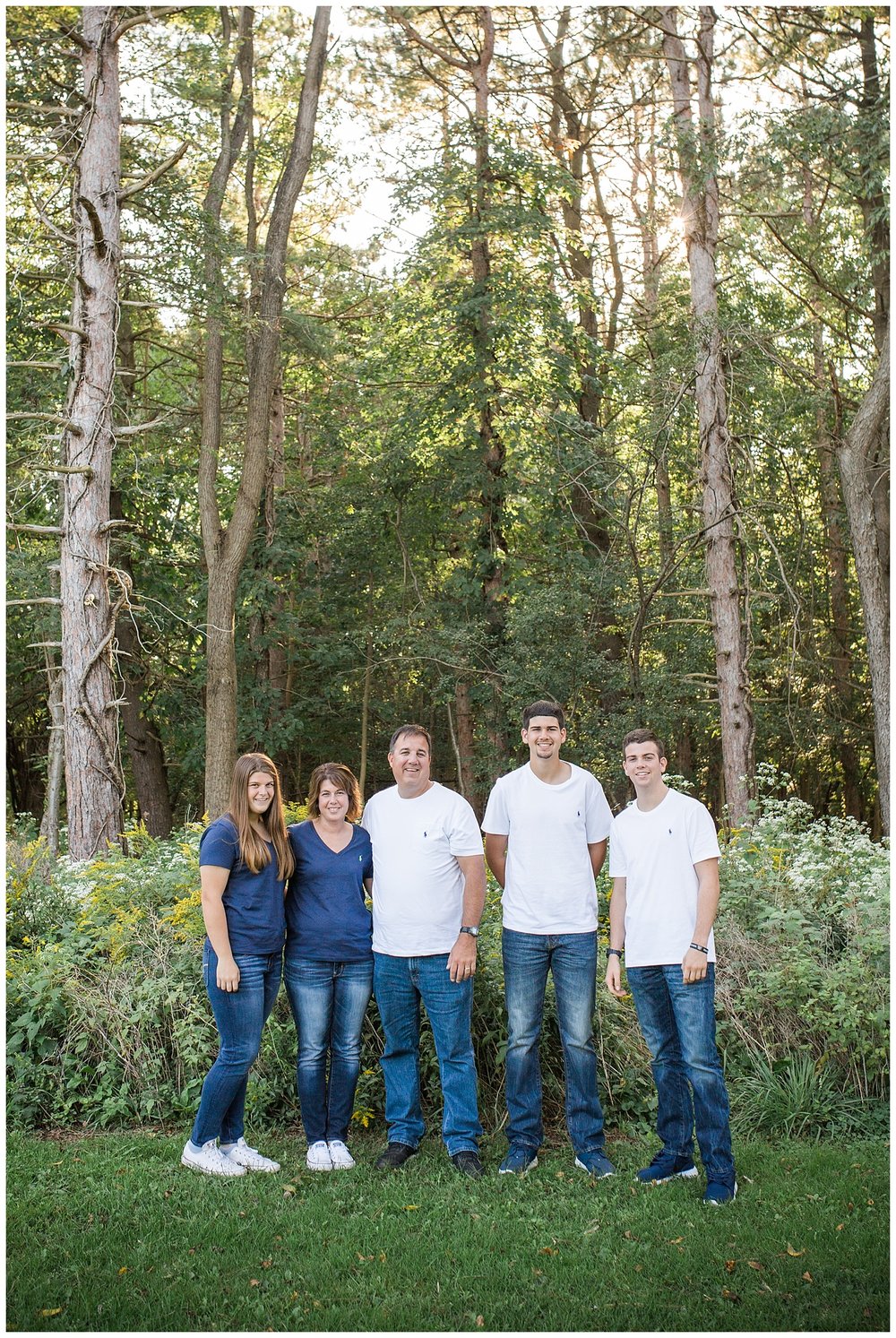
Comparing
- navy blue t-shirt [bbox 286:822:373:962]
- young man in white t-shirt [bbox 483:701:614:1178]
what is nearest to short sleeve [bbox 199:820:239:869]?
navy blue t-shirt [bbox 286:822:373:962]

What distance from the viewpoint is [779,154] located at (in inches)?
556

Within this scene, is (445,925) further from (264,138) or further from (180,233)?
(264,138)

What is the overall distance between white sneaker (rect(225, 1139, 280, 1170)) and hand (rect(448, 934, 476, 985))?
1.11 m

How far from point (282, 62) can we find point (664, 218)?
675 centimetres

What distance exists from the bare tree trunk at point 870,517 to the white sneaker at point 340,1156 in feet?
30.3

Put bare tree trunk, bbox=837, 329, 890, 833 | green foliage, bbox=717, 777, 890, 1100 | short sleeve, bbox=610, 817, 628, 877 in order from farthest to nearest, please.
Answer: bare tree trunk, bbox=837, 329, 890, 833
green foliage, bbox=717, 777, 890, 1100
short sleeve, bbox=610, 817, 628, 877

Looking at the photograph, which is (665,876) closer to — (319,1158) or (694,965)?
(694,965)

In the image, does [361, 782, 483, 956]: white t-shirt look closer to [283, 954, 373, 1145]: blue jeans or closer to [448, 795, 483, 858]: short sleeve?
[448, 795, 483, 858]: short sleeve

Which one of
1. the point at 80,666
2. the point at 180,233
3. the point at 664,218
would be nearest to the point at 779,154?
the point at 664,218

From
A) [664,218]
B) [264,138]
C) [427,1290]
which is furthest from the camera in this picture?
[664,218]

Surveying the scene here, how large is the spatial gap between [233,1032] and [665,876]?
1.88 meters

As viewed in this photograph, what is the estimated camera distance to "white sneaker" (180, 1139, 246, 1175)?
4.65 meters

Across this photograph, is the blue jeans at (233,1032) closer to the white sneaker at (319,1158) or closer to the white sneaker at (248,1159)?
the white sneaker at (248,1159)

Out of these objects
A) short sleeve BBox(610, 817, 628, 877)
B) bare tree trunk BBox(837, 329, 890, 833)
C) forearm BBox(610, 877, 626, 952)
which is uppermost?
bare tree trunk BBox(837, 329, 890, 833)
